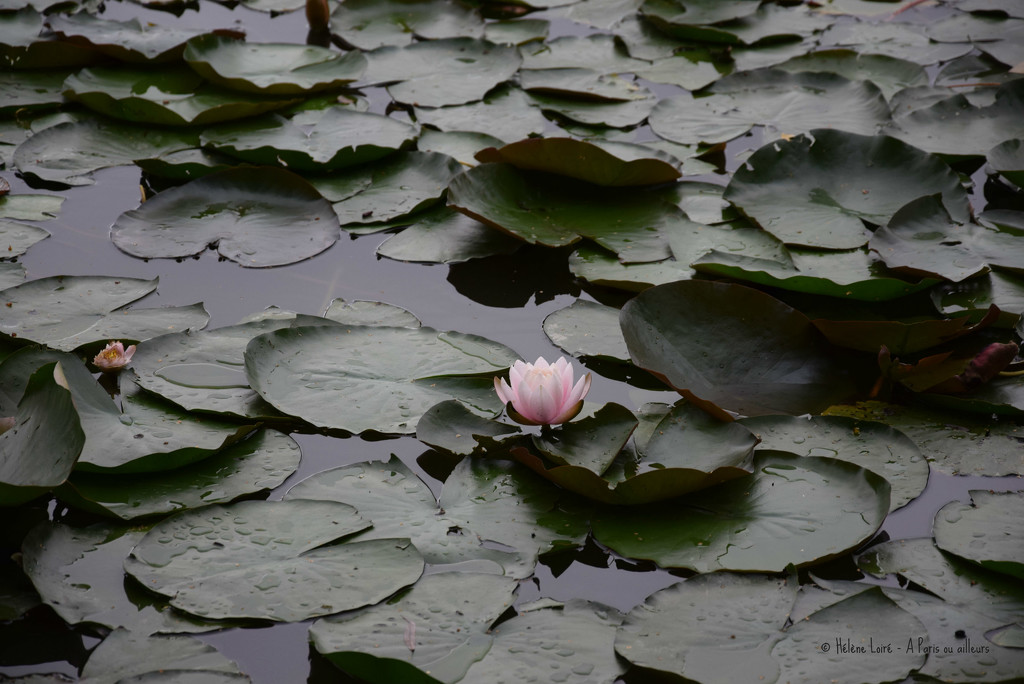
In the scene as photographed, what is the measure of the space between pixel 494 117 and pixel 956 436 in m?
1.77

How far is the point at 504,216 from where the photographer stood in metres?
2.38

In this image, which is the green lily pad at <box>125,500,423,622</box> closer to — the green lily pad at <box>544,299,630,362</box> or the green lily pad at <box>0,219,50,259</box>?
the green lily pad at <box>544,299,630,362</box>

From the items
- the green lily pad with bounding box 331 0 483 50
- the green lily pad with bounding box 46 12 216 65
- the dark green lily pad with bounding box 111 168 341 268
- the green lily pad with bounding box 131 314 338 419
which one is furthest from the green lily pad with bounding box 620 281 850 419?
the green lily pad with bounding box 46 12 216 65

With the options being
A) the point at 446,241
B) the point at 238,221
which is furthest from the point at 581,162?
the point at 238,221

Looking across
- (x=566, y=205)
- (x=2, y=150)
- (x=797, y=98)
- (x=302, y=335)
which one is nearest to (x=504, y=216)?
(x=566, y=205)

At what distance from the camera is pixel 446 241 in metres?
2.38

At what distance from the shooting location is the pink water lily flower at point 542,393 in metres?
1.63

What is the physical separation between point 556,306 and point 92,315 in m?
1.08

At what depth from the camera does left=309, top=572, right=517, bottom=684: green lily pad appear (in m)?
1.27

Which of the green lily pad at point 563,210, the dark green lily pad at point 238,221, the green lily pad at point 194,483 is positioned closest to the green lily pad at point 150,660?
the green lily pad at point 194,483

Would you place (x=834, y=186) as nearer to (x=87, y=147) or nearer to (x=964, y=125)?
(x=964, y=125)

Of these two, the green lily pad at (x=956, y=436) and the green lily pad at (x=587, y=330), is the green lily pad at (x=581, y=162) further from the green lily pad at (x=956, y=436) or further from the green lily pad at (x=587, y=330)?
the green lily pad at (x=956, y=436)

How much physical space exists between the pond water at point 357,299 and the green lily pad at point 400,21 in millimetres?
452

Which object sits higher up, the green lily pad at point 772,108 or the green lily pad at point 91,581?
the green lily pad at point 772,108
